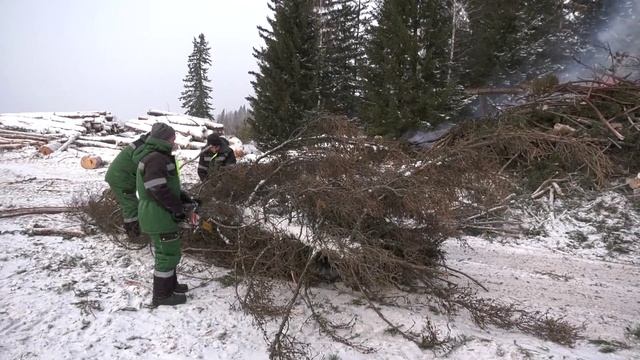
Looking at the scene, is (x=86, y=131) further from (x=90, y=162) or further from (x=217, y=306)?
(x=217, y=306)

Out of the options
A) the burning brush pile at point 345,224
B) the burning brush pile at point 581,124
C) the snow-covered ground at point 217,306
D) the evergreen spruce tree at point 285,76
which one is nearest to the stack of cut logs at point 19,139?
the evergreen spruce tree at point 285,76

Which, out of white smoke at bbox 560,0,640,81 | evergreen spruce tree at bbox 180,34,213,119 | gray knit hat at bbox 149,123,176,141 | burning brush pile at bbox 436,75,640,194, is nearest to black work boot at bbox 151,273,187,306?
gray knit hat at bbox 149,123,176,141

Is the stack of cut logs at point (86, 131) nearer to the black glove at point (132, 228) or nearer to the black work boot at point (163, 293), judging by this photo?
the black glove at point (132, 228)

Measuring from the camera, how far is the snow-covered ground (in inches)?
136

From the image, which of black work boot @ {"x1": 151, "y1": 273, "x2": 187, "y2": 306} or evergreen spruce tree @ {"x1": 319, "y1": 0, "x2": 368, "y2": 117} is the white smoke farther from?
black work boot @ {"x1": 151, "y1": 273, "x2": 187, "y2": 306}

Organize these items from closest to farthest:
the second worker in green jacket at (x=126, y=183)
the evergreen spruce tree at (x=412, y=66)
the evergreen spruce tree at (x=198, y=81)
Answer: the second worker in green jacket at (x=126, y=183) < the evergreen spruce tree at (x=412, y=66) < the evergreen spruce tree at (x=198, y=81)

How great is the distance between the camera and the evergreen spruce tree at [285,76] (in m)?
15.1

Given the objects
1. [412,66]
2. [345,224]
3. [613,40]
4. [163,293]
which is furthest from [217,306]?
[613,40]

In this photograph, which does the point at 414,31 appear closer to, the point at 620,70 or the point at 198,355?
the point at 620,70

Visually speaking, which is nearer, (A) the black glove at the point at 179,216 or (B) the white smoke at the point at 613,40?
(A) the black glove at the point at 179,216

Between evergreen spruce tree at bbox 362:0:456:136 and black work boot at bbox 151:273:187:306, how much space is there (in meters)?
9.60

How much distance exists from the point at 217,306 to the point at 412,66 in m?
10.7

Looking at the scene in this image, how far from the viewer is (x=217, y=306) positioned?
420cm

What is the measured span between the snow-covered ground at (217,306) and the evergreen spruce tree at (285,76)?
31.1ft
